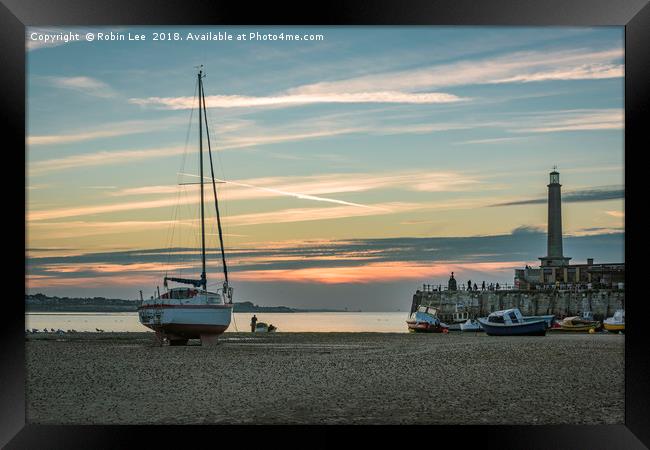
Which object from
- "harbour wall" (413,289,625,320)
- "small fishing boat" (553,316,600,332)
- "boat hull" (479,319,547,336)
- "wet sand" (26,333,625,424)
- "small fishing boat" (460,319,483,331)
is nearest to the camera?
"wet sand" (26,333,625,424)

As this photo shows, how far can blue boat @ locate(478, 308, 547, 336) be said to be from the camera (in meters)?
34.1

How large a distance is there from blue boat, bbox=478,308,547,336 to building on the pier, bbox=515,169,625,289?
23.5m

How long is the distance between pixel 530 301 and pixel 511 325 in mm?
26512

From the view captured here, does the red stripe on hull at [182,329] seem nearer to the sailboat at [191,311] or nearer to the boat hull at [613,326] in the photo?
the sailboat at [191,311]

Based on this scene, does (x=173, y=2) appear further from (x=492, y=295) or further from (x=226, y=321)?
(x=492, y=295)

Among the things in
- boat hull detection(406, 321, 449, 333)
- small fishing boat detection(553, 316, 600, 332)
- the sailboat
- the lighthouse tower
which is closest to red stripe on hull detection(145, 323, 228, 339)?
the sailboat

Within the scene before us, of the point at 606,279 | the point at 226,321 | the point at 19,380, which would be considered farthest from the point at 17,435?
the point at 606,279

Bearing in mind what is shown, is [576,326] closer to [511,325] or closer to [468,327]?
[468,327]

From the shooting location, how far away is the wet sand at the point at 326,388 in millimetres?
10617

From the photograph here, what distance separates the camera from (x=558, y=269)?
194 ft

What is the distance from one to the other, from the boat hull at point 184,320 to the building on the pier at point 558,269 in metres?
36.0

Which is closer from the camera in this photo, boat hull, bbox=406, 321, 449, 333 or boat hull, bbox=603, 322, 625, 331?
boat hull, bbox=603, 322, 625, 331

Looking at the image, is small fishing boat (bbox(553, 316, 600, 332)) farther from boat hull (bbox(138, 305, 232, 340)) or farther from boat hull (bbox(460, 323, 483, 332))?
boat hull (bbox(138, 305, 232, 340))

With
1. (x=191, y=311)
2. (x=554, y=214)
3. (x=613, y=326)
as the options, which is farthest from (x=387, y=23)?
(x=554, y=214)
